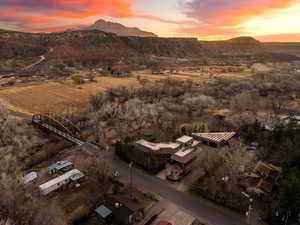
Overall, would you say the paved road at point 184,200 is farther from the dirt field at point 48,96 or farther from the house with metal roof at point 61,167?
the dirt field at point 48,96

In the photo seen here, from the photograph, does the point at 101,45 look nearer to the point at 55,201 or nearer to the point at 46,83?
the point at 46,83

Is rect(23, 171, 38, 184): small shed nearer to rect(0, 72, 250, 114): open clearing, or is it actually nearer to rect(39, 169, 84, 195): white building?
rect(39, 169, 84, 195): white building

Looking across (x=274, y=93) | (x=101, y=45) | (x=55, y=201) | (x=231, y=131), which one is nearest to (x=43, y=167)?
(x=55, y=201)

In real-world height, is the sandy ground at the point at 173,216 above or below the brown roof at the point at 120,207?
below


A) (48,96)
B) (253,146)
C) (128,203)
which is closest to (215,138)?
(253,146)

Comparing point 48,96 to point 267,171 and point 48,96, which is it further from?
point 267,171

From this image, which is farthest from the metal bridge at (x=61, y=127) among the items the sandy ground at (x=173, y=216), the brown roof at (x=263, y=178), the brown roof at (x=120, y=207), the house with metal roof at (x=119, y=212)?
the brown roof at (x=263, y=178)

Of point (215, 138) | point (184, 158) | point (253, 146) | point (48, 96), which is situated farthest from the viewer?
point (48, 96)
